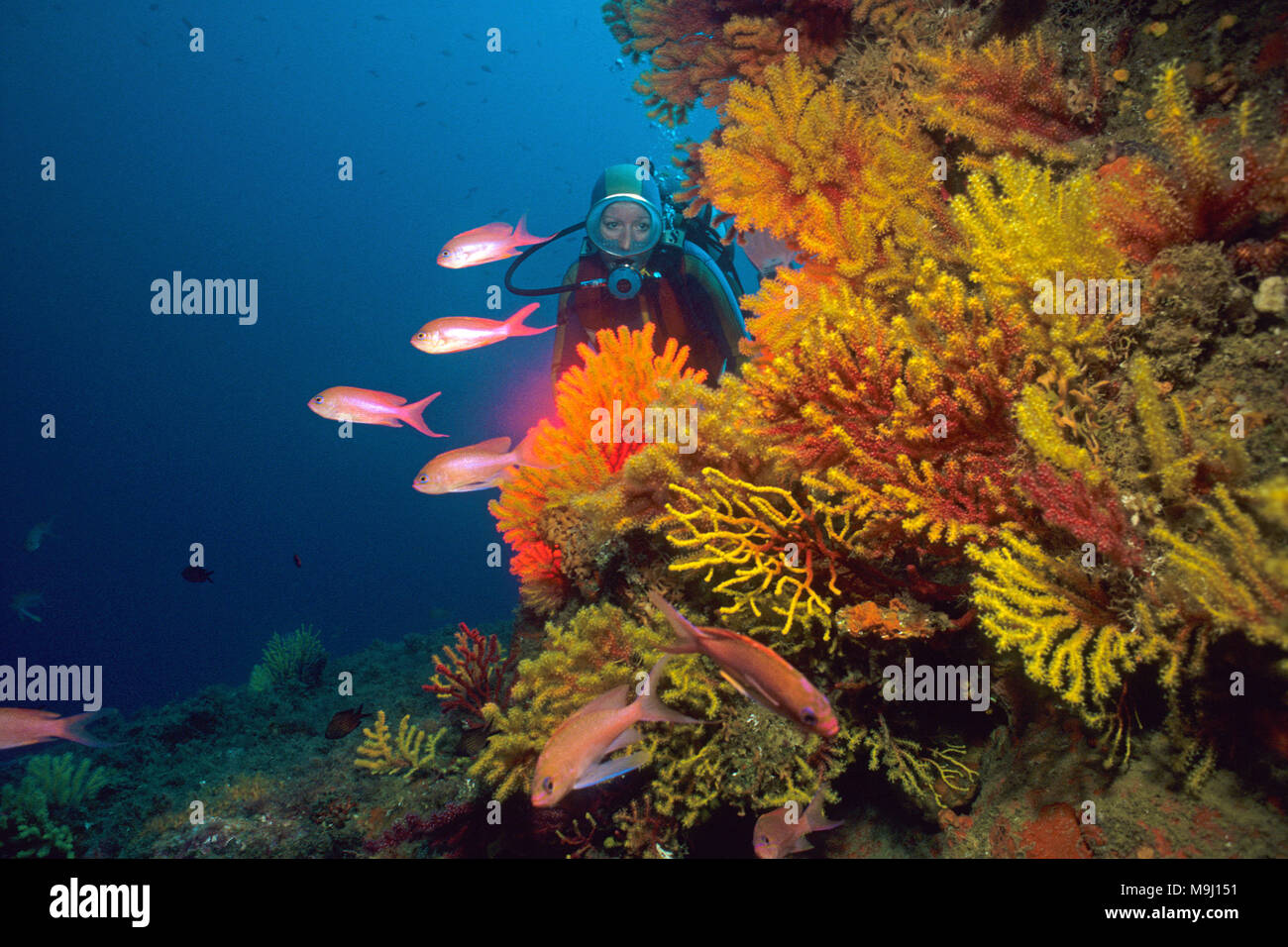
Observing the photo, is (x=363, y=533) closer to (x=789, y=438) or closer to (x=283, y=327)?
(x=283, y=327)

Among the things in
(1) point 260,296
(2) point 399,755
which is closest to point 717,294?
(2) point 399,755

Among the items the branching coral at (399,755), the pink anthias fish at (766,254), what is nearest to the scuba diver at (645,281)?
the pink anthias fish at (766,254)

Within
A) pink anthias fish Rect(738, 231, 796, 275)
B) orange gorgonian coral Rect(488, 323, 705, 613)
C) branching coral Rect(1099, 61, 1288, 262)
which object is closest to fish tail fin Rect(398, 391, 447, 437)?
orange gorgonian coral Rect(488, 323, 705, 613)

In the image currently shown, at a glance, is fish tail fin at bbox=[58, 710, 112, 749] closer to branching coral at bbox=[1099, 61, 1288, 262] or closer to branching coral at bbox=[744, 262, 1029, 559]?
branching coral at bbox=[744, 262, 1029, 559]

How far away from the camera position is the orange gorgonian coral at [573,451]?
3.86 m

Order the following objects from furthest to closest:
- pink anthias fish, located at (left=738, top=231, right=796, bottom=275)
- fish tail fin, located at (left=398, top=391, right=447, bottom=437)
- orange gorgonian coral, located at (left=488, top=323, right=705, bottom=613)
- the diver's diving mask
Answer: pink anthias fish, located at (left=738, top=231, right=796, bottom=275) → the diver's diving mask → fish tail fin, located at (left=398, top=391, right=447, bottom=437) → orange gorgonian coral, located at (left=488, top=323, right=705, bottom=613)

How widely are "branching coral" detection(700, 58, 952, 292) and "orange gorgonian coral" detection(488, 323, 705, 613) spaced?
1097 mm

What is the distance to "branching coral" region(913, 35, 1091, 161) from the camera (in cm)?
285

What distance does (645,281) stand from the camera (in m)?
7.89

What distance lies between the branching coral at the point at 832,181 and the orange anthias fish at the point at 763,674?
2.21 metres

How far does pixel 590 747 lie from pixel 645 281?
22.4 feet

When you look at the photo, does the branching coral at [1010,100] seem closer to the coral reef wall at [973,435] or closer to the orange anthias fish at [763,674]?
the coral reef wall at [973,435]

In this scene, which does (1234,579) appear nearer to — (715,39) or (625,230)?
(715,39)
